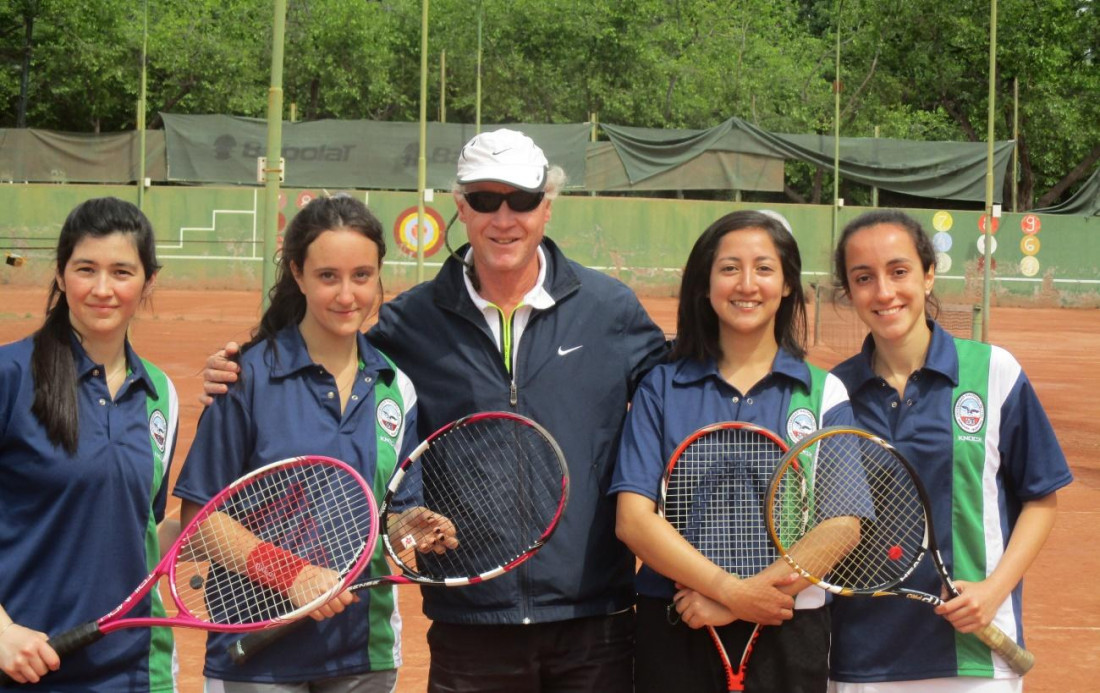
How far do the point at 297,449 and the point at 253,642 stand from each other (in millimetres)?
439

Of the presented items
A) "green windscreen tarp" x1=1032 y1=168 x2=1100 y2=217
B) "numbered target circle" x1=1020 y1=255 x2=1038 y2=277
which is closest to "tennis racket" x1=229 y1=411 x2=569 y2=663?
"numbered target circle" x1=1020 y1=255 x2=1038 y2=277

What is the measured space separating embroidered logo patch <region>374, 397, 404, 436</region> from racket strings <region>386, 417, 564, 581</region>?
96mm

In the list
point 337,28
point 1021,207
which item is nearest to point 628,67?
point 337,28

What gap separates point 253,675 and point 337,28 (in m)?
29.3

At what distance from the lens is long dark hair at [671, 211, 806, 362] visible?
292 cm

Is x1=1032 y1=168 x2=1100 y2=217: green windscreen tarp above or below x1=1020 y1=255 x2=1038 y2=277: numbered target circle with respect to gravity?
above

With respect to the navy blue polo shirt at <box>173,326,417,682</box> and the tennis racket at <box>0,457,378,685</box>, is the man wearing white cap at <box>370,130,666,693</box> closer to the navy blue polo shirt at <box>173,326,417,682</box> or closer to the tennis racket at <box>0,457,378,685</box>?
the navy blue polo shirt at <box>173,326,417,682</box>

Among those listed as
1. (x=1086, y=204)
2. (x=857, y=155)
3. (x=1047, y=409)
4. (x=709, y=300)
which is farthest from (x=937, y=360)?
(x=1086, y=204)

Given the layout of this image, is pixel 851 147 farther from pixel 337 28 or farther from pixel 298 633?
pixel 298 633

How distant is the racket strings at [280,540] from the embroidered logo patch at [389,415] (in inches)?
6.6

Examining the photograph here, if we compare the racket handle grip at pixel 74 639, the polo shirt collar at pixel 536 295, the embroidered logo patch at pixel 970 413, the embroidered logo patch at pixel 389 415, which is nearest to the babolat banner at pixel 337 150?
the polo shirt collar at pixel 536 295

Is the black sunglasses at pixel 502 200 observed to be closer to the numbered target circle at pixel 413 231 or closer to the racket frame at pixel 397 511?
the racket frame at pixel 397 511

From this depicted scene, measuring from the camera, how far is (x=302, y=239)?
293 cm

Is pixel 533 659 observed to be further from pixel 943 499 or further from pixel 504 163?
pixel 504 163
